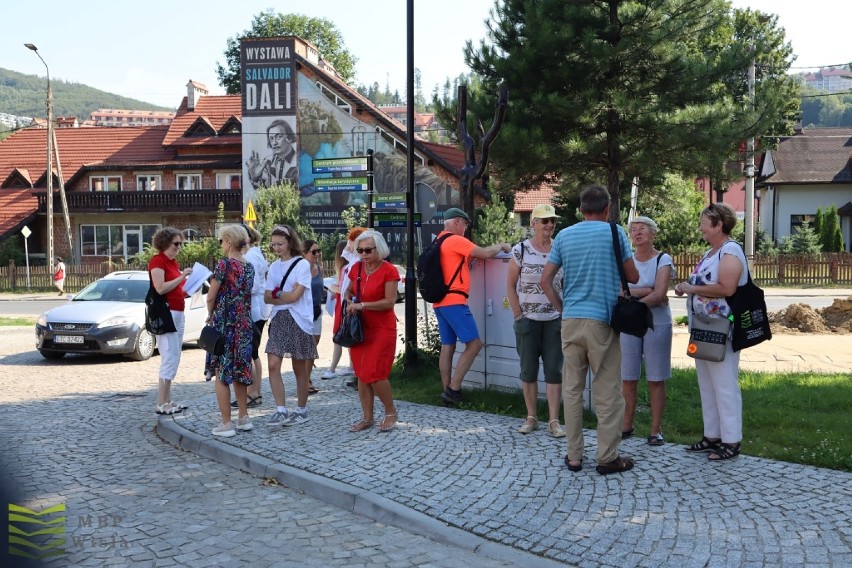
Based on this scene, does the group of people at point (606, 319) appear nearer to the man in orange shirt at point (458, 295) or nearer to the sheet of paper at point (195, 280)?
the man in orange shirt at point (458, 295)

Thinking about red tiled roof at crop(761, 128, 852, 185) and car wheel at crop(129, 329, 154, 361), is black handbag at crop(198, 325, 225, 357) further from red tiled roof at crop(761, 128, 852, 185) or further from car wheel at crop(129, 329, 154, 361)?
red tiled roof at crop(761, 128, 852, 185)

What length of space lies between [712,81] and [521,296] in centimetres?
1054

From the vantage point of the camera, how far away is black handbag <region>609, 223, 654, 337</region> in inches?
228

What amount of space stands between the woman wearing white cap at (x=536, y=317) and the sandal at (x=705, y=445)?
1.09 m

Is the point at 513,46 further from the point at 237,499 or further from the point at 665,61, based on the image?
the point at 237,499

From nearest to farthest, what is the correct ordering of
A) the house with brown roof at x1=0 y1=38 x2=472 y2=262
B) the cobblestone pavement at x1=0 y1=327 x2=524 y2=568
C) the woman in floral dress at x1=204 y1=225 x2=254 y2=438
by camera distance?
the cobblestone pavement at x1=0 y1=327 x2=524 y2=568 → the woman in floral dress at x1=204 y1=225 x2=254 y2=438 → the house with brown roof at x1=0 y1=38 x2=472 y2=262

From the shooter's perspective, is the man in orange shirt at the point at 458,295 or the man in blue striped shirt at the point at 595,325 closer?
the man in blue striped shirt at the point at 595,325

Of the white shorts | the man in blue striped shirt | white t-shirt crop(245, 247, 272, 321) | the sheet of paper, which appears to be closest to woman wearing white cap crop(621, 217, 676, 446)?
the man in blue striped shirt

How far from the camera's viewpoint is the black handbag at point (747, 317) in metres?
6.10

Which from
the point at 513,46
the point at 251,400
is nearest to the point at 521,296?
the point at 251,400

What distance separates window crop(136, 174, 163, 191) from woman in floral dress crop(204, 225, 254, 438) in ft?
139

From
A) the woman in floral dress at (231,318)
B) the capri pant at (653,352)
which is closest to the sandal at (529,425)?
the capri pant at (653,352)

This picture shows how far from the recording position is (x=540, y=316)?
7176 mm

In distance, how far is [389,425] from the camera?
7.64 metres
